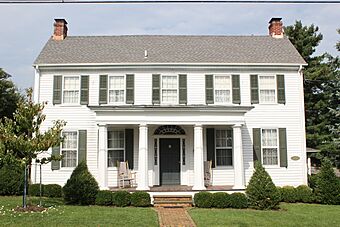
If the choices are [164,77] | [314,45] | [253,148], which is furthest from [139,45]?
[314,45]

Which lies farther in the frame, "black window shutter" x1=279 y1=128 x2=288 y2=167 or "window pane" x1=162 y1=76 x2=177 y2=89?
"window pane" x1=162 y1=76 x2=177 y2=89

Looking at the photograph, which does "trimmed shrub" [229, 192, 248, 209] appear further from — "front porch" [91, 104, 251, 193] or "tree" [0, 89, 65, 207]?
"tree" [0, 89, 65, 207]

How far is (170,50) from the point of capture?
20.3 metres

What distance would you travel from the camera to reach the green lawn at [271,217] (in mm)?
11250

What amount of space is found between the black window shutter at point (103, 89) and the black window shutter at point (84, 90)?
0.68 m

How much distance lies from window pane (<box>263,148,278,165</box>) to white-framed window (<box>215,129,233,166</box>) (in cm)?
171

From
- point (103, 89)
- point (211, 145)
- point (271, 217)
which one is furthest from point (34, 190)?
point (271, 217)

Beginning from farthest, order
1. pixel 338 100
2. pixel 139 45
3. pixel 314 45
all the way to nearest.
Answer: pixel 314 45 < pixel 338 100 < pixel 139 45

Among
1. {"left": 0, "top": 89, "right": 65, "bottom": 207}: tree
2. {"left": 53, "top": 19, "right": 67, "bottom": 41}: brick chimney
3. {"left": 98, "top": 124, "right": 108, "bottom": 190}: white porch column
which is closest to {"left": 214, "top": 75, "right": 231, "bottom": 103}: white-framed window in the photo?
{"left": 98, "top": 124, "right": 108, "bottom": 190}: white porch column

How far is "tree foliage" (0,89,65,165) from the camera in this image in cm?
1305

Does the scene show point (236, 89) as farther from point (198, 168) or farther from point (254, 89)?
point (198, 168)

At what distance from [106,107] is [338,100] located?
2041cm

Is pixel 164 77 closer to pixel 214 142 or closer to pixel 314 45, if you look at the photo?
pixel 214 142

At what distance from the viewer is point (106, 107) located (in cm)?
1622
